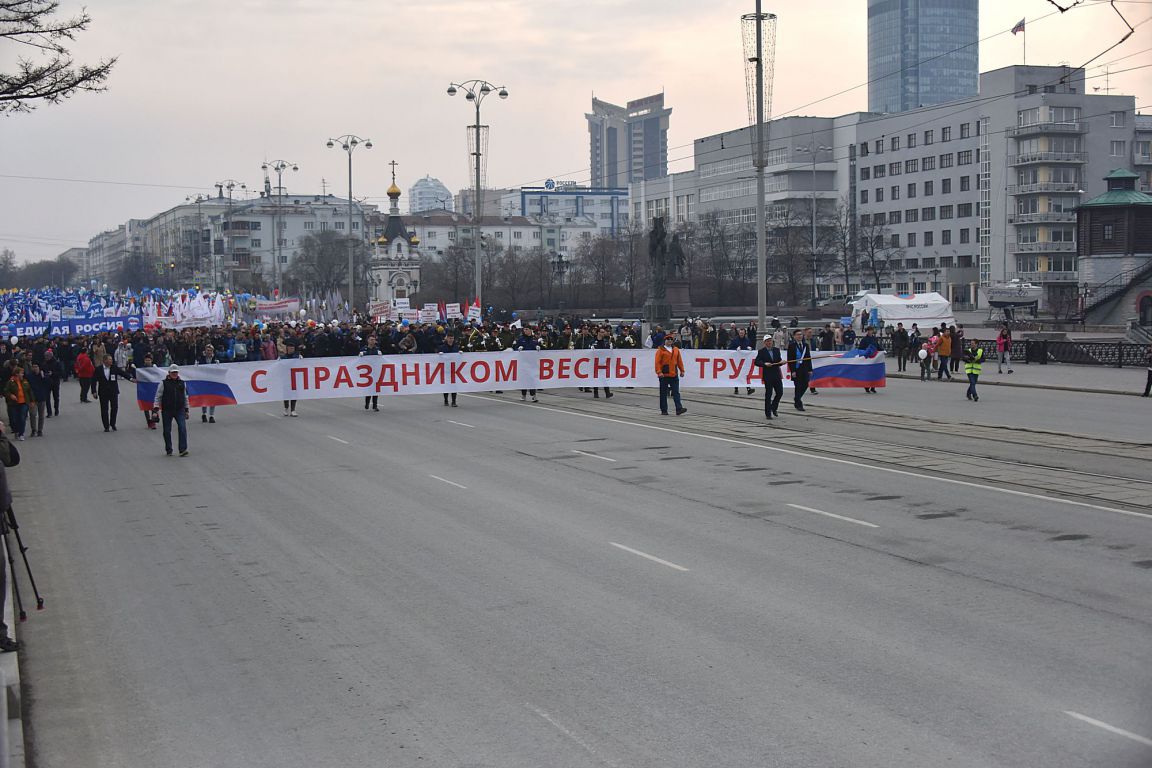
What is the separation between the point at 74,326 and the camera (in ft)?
162

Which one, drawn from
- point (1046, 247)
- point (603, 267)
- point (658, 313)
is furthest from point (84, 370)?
point (1046, 247)

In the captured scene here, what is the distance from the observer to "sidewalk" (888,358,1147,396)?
33344 mm

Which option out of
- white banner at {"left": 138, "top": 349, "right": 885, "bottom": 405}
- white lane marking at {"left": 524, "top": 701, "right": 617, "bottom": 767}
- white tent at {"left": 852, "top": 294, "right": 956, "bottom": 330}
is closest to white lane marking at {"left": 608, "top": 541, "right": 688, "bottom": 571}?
white lane marking at {"left": 524, "top": 701, "right": 617, "bottom": 767}

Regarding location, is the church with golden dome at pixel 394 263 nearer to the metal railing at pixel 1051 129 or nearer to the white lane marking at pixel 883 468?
the metal railing at pixel 1051 129

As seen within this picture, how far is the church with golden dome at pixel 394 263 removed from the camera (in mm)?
112338

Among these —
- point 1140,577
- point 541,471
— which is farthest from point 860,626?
point 541,471

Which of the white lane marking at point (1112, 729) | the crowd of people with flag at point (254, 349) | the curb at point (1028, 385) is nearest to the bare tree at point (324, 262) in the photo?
the crowd of people with flag at point (254, 349)

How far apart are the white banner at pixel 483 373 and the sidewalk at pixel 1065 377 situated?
5.93 m

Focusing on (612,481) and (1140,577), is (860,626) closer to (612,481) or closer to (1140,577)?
(1140,577)

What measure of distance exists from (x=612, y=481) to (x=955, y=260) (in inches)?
3745

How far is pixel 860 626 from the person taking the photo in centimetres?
899

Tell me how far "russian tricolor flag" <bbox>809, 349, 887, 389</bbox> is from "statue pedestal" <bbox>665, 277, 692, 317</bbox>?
107 feet

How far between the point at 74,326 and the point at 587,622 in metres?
45.6

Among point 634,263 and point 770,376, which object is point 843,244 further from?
point 770,376
